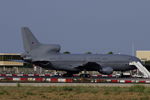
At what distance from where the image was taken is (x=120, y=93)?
2143 inches

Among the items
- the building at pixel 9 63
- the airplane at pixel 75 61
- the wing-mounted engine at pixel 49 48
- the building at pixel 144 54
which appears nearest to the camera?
the airplane at pixel 75 61

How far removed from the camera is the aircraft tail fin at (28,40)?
348ft

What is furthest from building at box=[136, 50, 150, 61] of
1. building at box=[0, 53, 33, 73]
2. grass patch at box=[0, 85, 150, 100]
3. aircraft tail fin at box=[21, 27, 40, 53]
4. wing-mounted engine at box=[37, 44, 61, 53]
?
grass patch at box=[0, 85, 150, 100]

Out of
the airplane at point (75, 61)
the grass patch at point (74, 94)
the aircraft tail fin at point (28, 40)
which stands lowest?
the grass patch at point (74, 94)

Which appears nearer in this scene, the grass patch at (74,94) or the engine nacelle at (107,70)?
the grass patch at (74,94)

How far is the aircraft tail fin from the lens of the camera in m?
106

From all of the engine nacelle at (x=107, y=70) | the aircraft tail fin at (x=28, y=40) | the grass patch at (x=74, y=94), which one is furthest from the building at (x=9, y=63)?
the grass patch at (x=74, y=94)

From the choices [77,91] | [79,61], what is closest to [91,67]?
[79,61]

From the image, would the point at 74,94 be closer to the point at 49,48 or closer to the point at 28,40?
the point at 49,48

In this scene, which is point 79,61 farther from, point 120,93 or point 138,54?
point 138,54

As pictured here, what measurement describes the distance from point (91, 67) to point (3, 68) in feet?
289

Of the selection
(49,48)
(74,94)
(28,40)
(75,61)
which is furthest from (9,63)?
(74,94)

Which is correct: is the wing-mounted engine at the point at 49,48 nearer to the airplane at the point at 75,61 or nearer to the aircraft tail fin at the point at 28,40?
the airplane at the point at 75,61

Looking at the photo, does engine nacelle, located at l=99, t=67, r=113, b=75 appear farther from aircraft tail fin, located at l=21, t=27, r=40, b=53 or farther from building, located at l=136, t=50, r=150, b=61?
building, located at l=136, t=50, r=150, b=61
